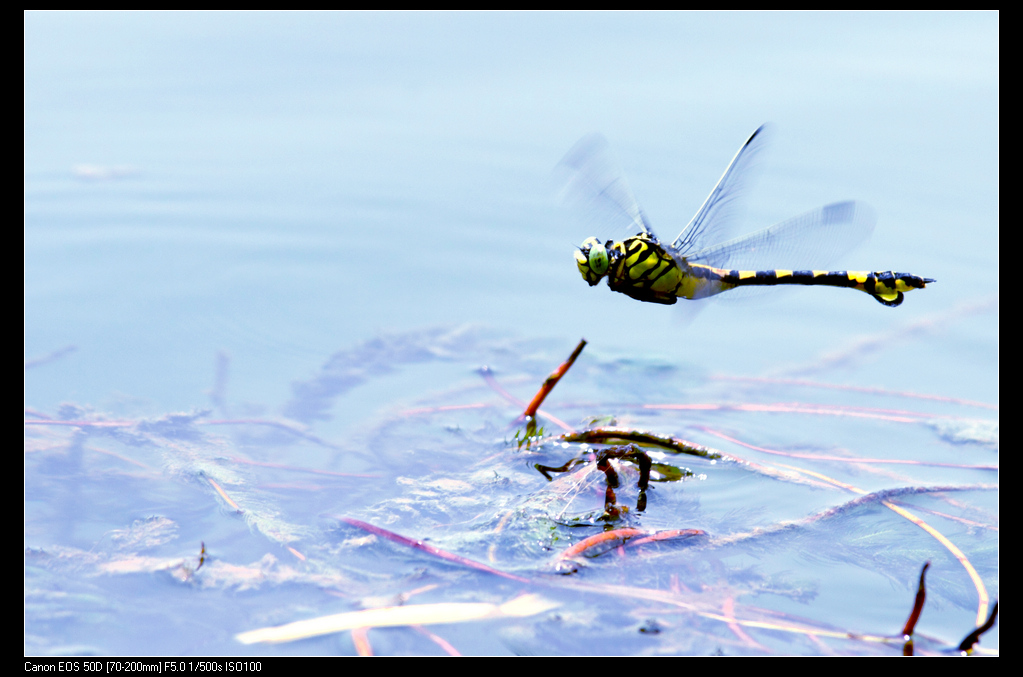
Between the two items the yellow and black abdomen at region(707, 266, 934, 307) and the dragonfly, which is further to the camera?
the yellow and black abdomen at region(707, 266, 934, 307)

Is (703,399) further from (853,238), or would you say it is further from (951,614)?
(951,614)

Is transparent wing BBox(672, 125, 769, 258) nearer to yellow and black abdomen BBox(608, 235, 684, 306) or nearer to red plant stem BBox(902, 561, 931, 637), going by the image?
yellow and black abdomen BBox(608, 235, 684, 306)

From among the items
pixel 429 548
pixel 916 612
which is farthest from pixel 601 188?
pixel 916 612

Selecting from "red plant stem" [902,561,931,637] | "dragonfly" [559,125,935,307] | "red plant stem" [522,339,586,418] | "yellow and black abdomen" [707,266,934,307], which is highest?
"dragonfly" [559,125,935,307]

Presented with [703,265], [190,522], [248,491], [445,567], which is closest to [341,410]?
[248,491]

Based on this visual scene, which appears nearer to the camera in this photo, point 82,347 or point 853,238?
point 853,238

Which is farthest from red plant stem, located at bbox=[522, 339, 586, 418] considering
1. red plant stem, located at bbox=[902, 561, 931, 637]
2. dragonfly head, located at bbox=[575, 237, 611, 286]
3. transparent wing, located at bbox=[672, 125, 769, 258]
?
red plant stem, located at bbox=[902, 561, 931, 637]

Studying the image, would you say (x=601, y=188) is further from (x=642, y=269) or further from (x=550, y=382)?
(x=550, y=382)
